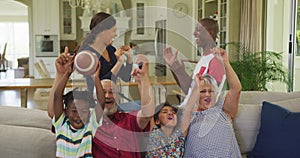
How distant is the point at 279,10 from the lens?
15.9 ft

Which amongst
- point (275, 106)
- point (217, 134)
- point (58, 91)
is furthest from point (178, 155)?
point (275, 106)

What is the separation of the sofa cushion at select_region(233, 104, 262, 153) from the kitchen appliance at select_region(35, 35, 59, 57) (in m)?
6.25

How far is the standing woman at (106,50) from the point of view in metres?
1.53

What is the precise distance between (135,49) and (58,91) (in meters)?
0.39

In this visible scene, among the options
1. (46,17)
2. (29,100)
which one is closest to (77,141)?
(29,100)

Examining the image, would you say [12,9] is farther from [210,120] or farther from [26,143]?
[210,120]

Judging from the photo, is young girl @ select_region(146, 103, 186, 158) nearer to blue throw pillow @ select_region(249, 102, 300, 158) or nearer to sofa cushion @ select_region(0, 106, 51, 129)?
sofa cushion @ select_region(0, 106, 51, 129)

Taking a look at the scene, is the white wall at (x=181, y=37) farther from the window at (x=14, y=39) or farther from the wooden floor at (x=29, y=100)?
the window at (x=14, y=39)

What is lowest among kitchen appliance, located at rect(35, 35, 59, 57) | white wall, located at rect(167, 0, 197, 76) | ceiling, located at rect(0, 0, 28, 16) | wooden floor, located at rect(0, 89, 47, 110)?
wooden floor, located at rect(0, 89, 47, 110)

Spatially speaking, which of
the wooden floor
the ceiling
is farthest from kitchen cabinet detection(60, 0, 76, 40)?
the ceiling

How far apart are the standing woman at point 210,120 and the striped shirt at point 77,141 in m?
0.49

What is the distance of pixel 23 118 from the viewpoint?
1.84 m

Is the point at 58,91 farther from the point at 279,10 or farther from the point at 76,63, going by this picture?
the point at 279,10

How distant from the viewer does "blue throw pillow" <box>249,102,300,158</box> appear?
2059 mm
